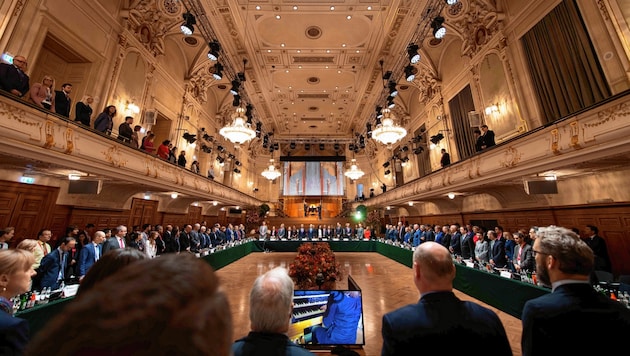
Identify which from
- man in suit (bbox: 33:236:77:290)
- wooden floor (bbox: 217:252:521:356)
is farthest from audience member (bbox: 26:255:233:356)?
man in suit (bbox: 33:236:77:290)

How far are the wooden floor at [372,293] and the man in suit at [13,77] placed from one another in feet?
16.6

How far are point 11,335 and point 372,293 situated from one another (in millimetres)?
5831

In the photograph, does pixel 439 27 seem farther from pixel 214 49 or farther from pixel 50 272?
pixel 50 272

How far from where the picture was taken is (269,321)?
1.29 m

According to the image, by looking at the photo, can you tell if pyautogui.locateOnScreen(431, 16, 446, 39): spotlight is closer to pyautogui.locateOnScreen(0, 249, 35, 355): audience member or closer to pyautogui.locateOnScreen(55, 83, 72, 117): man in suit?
pyautogui.locateOnScreen(0, 249, 35, 355): audience member

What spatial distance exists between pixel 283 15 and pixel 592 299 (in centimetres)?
1155

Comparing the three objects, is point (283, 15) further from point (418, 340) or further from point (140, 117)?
point (418, 340)

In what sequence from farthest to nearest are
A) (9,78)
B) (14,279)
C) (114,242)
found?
(114,242), (9,78), (14,279)

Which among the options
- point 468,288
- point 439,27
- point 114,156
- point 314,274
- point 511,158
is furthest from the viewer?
point 439,27

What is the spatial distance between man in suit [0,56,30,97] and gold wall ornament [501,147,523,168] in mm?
10135

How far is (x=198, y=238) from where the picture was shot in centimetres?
931

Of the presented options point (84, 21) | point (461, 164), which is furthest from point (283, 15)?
point (461, 164)

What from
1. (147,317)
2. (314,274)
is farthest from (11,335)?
(314,274)

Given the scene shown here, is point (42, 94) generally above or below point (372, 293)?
above
